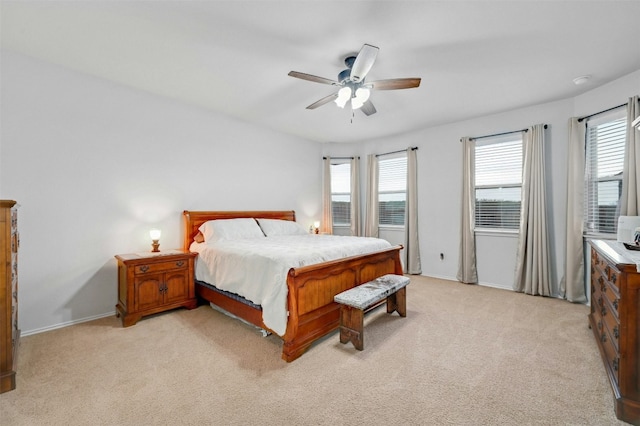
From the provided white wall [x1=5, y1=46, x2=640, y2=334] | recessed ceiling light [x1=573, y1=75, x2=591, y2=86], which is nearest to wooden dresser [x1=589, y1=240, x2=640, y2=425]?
recessed ceiling light [x1=573, y1=75, x2=591, y2=86]

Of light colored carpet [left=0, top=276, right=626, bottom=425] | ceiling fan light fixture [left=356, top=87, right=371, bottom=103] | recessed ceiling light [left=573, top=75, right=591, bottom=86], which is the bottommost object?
light colored carpet [left=0, top=276, right=626, bottom=425]

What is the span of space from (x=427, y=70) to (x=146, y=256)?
3.64 m

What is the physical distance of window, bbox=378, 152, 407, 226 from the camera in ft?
17.6

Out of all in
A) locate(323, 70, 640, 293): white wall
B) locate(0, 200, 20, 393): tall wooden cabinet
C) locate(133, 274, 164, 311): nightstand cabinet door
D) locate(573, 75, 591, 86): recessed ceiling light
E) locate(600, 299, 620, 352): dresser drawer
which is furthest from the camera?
locate(323, 70, 640, 293): white wall

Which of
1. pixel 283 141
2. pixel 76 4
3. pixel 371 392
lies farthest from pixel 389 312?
pixel 76 4

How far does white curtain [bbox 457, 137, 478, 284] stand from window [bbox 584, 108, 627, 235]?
132 cm

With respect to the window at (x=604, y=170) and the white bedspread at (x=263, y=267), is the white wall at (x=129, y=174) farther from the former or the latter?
the white bedspread at (x=263, y=267)

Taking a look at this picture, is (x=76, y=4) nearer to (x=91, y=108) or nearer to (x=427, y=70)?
(x=91, y=108)

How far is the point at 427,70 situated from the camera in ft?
9.44

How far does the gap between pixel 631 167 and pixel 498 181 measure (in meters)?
1.51

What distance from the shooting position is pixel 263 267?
248 cm

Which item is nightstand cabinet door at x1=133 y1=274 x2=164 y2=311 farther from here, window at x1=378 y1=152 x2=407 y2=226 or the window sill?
the window sill

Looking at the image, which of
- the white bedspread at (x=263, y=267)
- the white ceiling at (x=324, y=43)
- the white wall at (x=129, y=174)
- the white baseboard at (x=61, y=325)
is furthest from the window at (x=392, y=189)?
the white baseboard at (x=61, y=325)

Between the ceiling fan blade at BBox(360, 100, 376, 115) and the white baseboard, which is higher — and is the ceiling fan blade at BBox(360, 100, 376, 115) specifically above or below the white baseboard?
above
